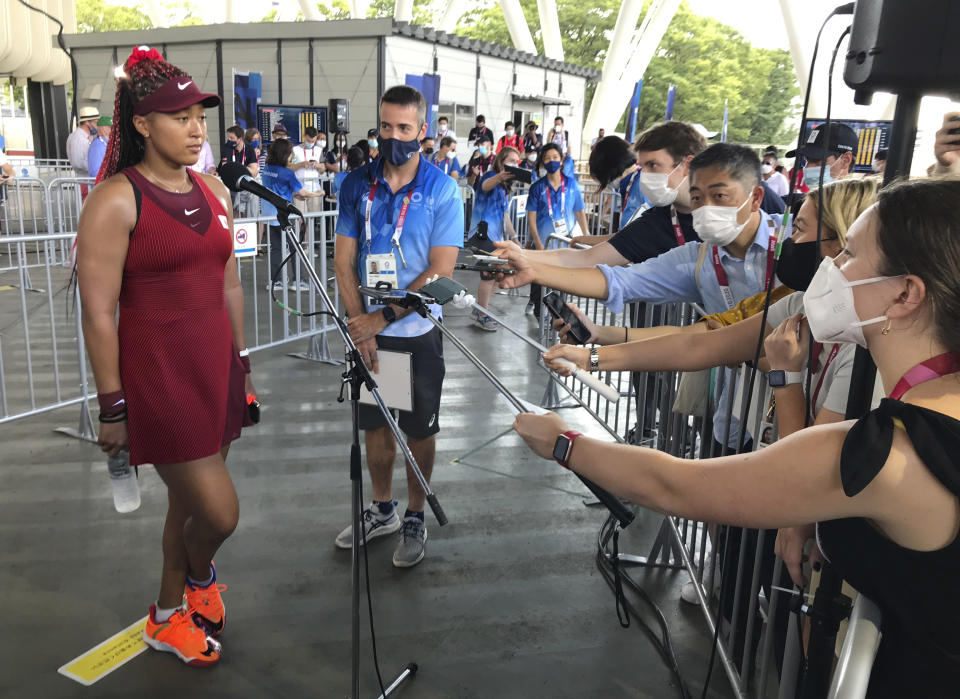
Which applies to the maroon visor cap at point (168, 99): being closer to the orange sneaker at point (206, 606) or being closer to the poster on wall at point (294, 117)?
the orange sneaker at point (206, 606)

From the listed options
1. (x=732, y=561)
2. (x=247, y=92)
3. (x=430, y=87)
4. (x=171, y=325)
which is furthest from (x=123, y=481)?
(x=247, y=92)

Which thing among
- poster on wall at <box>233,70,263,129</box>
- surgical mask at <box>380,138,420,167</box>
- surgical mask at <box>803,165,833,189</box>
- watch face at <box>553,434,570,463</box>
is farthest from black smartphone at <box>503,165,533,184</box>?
poster on wall at <box>233,70,263,129</box>

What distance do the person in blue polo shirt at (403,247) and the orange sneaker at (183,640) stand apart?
98cm

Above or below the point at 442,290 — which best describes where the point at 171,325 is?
below

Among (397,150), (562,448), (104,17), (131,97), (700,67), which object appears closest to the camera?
(562,448)

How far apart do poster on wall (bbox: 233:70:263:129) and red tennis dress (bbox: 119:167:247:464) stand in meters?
18.3

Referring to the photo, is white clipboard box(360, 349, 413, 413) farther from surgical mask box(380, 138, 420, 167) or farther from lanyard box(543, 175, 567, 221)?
lanyard box(543, 175, 567, 221)

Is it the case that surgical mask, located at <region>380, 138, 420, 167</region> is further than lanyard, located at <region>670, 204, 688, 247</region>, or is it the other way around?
lanyard, located at <region>670, 204, 688, 247</region>

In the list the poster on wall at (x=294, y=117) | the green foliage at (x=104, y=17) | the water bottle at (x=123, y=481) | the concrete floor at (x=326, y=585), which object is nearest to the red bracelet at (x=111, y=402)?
the water bottle at (x=123, y=481)

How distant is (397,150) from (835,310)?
2.41 meters

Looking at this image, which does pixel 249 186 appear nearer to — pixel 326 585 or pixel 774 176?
pixel 326 585

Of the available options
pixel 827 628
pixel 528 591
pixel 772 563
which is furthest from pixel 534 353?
pixel 827 628

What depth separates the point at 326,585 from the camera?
3420 mm

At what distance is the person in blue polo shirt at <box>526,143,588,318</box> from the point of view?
765cm
